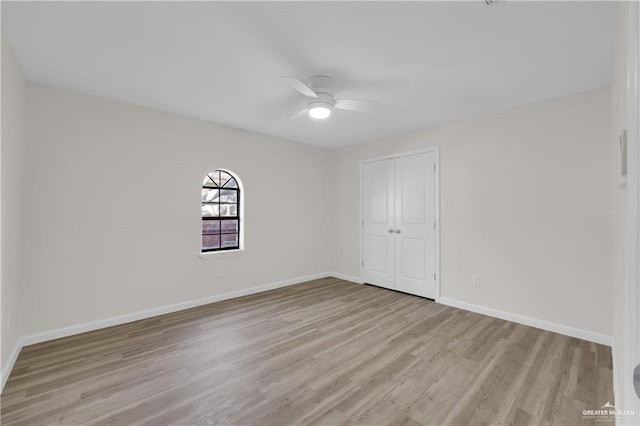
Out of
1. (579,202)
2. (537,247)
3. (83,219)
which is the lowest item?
(537,247)

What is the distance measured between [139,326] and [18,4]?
298cm

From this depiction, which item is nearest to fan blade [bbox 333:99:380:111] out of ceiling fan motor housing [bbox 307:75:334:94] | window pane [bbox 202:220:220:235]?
ceiling fan motor housing [bbox 307:75:334:94]

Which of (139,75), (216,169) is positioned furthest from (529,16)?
(216,169)

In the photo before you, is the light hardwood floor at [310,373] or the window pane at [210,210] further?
the window pane at [210,210]

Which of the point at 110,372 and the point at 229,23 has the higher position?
the point at 229,23

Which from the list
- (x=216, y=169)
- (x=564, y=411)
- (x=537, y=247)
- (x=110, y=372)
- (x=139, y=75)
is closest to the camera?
(x=564, y=411)

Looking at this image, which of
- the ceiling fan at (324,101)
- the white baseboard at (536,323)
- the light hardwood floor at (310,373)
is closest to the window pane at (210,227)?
the light hardwood floor at (310,373)

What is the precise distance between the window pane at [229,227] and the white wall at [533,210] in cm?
314

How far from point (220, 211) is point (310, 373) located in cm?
284

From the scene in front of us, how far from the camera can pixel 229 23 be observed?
1.93 meters

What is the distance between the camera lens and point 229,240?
4469 mm

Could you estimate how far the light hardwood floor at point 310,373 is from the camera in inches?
73.7

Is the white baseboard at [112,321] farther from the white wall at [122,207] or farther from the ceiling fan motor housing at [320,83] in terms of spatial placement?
the ceiling fan motor housing at [320,83]

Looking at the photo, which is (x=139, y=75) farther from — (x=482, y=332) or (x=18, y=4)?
(x=482, y=332)
